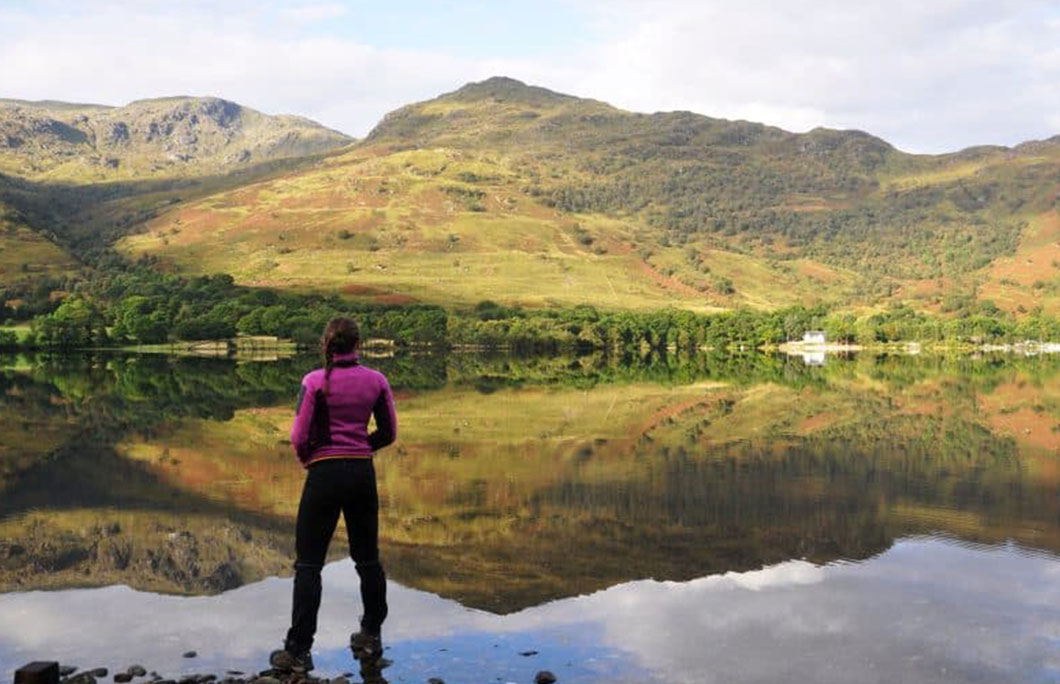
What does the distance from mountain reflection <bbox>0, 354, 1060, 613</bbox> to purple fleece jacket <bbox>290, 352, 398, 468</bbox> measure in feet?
13.0

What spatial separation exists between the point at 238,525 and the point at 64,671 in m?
8.34

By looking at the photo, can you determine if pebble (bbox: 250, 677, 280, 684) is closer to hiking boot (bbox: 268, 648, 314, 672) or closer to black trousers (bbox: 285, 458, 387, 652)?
hiking boot (bbox: 268, 648, 314, 672)

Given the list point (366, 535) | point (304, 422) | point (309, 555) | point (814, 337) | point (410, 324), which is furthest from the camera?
point (814, 337)

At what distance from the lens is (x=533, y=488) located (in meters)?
24.4

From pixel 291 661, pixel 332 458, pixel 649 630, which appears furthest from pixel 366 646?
pixel 649 630

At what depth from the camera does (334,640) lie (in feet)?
40.8

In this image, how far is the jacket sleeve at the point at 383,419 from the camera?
38.1 ft

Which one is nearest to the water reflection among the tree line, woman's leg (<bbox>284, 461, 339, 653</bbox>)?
woman's leg (<bbox>284, 461, 339, 653</bbox>)

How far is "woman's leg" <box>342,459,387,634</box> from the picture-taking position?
11.5m

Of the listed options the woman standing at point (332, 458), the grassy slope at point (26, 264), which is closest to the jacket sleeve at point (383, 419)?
the woman standing at point (332, 458)

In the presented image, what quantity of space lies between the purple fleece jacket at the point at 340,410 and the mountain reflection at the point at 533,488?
3964mm

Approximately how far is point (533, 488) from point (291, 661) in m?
13.3

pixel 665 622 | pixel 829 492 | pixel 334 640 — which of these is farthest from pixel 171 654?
pixel 829 492

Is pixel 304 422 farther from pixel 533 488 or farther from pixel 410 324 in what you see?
pixel 410 324
